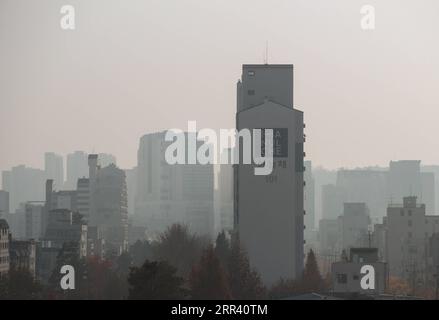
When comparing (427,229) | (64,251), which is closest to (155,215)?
(427,229)

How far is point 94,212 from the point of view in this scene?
448ft

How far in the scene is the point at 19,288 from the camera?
5019 cm

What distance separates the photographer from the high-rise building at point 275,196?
212 feet

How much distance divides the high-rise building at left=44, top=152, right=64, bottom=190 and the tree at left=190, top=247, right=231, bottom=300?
330 feet

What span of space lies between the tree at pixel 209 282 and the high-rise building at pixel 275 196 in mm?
19343

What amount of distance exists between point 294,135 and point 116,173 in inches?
3068

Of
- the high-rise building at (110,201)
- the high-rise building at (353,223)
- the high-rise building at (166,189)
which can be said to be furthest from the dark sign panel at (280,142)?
the high-rise building at (166,189)

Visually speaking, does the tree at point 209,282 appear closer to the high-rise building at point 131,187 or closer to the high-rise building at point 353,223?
the high-rise building at point 353,223

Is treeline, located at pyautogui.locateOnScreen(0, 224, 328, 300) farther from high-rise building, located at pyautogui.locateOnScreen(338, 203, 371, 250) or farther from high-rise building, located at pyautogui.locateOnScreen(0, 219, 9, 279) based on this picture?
high-rise building, located at pyautogui.locateOnScreen(338, 203, 371, 250)

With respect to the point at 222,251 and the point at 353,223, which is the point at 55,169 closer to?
the point at 353,223

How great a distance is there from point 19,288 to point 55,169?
105 meters

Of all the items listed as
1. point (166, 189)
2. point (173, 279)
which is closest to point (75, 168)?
point (166, 189)

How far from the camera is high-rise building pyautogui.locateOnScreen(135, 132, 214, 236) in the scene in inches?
5581
